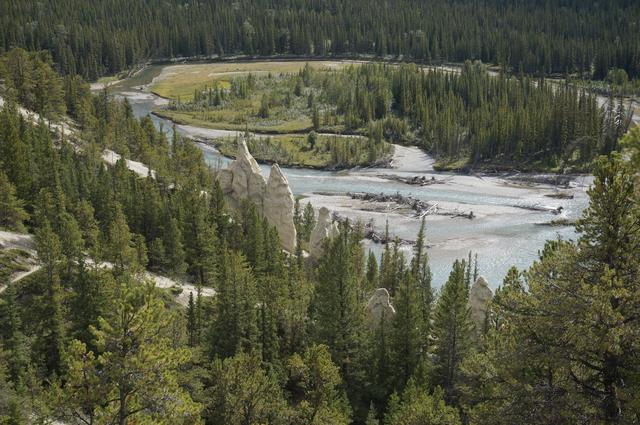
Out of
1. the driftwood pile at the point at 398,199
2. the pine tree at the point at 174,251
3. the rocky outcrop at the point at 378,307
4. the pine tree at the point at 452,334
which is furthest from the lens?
the driftwood pile at the point at 398,199

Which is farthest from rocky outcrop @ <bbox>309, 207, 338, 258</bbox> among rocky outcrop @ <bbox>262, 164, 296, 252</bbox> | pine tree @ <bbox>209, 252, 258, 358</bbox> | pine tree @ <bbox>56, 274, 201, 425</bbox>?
pine tree @ <bbox>56, 274, 201, 425</bbox>

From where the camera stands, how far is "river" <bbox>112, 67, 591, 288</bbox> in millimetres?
109700

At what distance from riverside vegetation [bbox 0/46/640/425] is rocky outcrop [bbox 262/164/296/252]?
13.9ft

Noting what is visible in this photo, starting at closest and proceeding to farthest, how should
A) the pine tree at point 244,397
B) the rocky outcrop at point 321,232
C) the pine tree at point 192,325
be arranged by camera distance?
the pine tree at point 244,397 < the pine tree at point 192,325 < the rocky outcrop at point 321,232

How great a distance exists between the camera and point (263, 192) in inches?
3873

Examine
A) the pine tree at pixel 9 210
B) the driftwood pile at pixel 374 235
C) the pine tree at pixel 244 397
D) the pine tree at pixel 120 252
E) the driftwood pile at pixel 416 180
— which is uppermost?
the pine tree at pixel 9 210

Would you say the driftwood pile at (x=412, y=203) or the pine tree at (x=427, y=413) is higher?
the pine tree at (x=427, y=413)

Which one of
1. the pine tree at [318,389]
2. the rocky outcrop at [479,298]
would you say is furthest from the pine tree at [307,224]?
the pine tree at [318,389]

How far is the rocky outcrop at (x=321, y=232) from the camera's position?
287 feet

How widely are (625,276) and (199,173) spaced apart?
330ft

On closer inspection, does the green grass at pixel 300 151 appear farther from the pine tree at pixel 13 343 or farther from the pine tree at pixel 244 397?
the pine tree at pixel 244 397

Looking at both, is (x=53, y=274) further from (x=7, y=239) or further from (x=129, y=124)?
(x=129, y=124)

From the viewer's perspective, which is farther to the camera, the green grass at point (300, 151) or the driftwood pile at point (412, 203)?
the green grass at point (300, 151)

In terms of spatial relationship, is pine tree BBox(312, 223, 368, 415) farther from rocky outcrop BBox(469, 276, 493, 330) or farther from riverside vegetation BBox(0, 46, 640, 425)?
rocky outcrop BBox(469, 276, 493, 330)
